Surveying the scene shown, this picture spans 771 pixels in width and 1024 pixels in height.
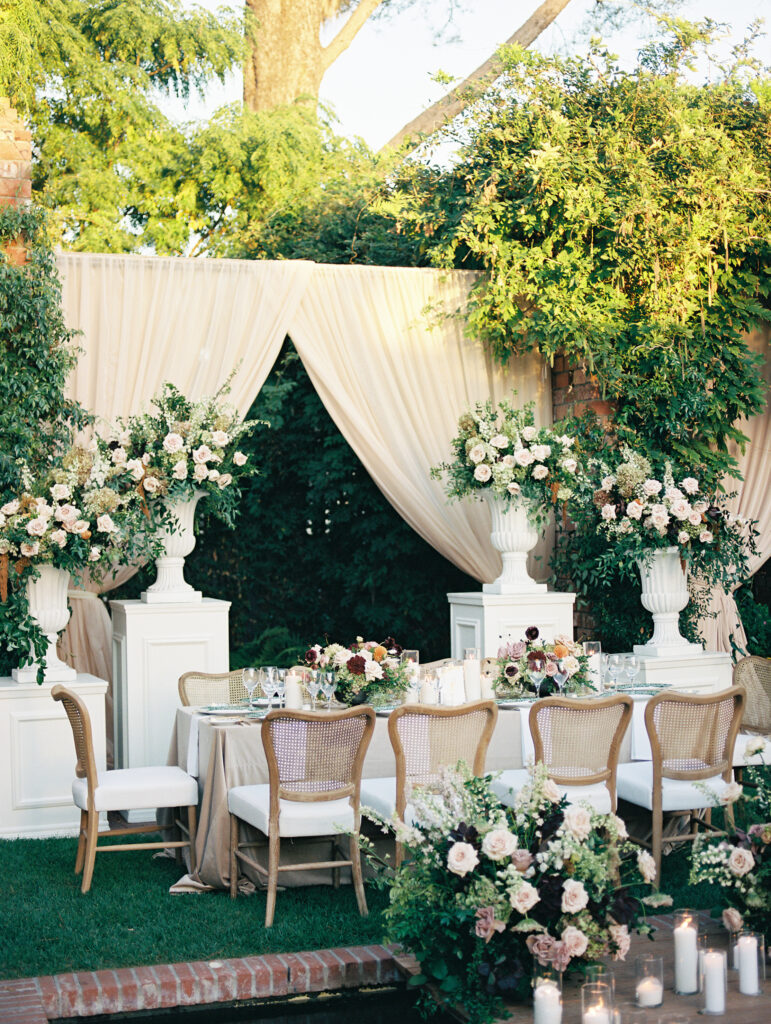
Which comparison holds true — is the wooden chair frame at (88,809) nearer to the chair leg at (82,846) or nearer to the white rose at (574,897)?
the chair leg at (82,846)

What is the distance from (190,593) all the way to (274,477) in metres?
3.59

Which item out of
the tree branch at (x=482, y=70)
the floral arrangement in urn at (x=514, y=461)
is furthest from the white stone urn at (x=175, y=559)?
the tree branch at (x=482, y=70)

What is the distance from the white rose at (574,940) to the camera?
3.32 meters

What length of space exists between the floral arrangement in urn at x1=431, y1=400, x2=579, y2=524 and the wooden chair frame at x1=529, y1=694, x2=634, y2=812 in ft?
7.79

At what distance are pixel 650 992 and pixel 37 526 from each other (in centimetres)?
373

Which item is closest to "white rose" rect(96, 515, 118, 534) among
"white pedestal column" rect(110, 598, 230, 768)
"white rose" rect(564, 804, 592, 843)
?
"white pedestal column" rect(110, 598, 230, 768)

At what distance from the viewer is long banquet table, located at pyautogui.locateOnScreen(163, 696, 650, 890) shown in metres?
4.97

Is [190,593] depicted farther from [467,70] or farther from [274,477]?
[467,70]

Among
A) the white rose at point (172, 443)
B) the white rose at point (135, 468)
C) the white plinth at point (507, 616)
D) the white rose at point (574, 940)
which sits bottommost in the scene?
the white rose at point (574, 940)

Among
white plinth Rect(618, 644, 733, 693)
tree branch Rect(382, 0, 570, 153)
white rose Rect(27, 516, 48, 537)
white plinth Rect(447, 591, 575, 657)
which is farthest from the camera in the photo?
tree branch Rect(382, 0, 570, 153)

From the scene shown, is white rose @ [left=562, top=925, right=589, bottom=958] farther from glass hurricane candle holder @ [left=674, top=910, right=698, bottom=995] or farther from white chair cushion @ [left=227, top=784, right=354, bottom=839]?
white chair cushion @ [left=227, top=784, right=354, bottom=839]

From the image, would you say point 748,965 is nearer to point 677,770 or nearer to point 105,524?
point 677,770

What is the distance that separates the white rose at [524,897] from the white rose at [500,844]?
98 millimetres

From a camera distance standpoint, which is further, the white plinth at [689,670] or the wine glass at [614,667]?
the white plinth at [689,670]
